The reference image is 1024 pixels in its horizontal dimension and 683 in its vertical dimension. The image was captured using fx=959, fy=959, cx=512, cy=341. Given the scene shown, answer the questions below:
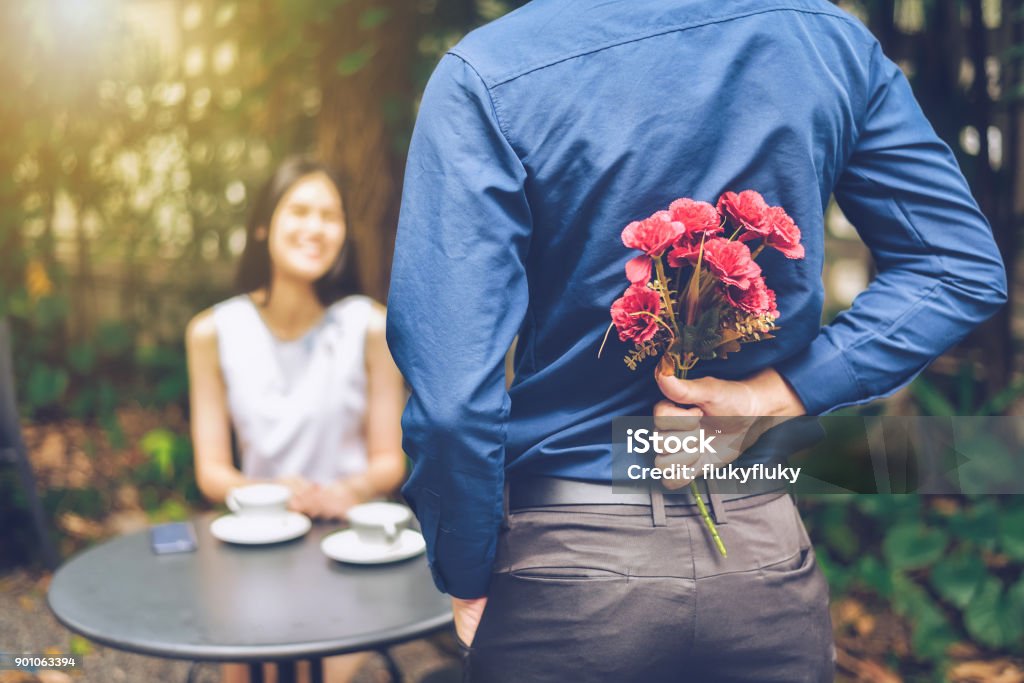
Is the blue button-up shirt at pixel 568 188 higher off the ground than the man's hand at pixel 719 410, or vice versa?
the blue button-up shirt at pixel 568 188

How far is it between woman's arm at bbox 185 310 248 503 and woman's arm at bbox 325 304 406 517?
34 cm

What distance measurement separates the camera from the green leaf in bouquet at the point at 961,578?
9.48ft

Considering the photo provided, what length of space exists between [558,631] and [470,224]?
50 centimetres

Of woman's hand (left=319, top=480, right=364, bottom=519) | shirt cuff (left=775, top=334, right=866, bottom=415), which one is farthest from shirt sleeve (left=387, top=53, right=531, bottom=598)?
woman's hand (left=319, top=480, right=364, bottom=519)

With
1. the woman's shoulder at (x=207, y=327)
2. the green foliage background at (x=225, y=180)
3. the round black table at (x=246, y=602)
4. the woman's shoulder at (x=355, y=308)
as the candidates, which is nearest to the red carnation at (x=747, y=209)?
the round black table at (x=246, y=602)

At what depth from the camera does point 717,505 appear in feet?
3.92

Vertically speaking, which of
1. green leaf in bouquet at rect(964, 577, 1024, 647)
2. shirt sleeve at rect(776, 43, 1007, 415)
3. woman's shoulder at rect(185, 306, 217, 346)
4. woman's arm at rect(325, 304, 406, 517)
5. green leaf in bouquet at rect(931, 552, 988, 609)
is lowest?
green leaf in bouquet at rect(964, 577, 1024, 647)

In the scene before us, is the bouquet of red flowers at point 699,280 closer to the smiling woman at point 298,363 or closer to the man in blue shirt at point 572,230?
the man in blue shirt at point 572,230

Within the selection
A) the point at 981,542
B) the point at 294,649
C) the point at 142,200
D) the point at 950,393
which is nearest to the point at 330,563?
the point at 294,649

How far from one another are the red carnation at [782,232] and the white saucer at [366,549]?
102 cm

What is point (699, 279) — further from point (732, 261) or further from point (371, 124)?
point (371, 124)

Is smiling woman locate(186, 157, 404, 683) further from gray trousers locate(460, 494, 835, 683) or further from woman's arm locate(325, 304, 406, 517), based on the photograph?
gray trousers locate(460, 494, 835, 683)

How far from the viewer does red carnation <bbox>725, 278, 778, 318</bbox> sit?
1.10 meters

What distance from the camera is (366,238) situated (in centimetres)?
341
